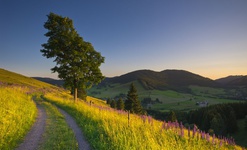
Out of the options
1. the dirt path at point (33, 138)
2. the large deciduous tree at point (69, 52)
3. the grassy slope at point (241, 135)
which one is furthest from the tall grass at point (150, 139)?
the grassy slope at point (241, 135)

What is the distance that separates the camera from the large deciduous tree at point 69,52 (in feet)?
85.3

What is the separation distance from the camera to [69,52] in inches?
1042

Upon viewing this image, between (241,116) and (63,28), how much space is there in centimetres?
14220

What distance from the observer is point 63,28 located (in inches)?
1038

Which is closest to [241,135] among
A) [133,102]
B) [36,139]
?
[133,102]

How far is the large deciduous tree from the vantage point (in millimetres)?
26000

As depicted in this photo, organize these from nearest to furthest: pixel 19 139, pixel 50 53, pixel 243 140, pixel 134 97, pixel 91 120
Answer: pixel 19 139 → pixel 91 120 → pixel 50 53 → pixel 134 97 → pixel 243 140

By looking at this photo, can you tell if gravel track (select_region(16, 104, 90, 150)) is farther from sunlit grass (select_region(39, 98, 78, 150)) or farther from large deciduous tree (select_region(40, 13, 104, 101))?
large deciduous tree (select_region(40, 13, 104, 101))

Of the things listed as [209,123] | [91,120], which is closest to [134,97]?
[91,120]

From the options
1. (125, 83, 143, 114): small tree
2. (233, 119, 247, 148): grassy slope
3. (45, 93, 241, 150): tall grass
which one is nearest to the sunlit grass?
(45, 93, 241, 150): tall grass

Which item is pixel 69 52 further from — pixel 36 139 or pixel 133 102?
pixel 133 102

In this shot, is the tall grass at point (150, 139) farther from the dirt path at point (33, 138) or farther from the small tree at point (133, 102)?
the small tree at point (133, 102)

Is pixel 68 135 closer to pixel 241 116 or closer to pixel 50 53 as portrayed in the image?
pixel 50 53

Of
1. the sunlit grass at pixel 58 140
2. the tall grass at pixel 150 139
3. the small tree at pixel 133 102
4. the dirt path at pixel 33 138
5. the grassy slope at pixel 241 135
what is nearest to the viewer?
the tall grass at pixel 150 139
